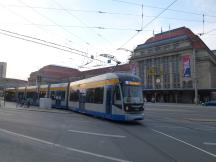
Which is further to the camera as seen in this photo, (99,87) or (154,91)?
(154,91)

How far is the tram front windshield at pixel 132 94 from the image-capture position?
17144 mm

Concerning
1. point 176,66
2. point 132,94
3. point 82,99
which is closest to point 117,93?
Result: point 132,94

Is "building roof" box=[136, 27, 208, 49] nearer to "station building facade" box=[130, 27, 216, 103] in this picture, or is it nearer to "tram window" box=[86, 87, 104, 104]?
"station building facade" box=[130, 27, 216, 103]

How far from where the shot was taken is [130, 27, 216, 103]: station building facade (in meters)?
76.7

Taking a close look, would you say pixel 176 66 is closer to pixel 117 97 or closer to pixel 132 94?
pixel 132 94

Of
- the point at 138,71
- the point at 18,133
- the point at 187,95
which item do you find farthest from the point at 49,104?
the point at 138,71

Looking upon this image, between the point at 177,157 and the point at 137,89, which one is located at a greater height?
the point at 137,89

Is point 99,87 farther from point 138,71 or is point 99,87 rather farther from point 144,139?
point 138,71

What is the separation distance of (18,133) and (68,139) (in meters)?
2.67

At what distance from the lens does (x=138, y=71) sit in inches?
3733

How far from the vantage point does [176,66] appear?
83.1m

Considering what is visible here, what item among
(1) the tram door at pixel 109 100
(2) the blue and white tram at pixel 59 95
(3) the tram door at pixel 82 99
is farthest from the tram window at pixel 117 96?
(2) the blue and white tram at pixel 59 95

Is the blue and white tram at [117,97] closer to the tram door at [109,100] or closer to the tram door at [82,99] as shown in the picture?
the tram door at [109,100]

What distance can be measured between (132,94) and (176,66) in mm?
68340
